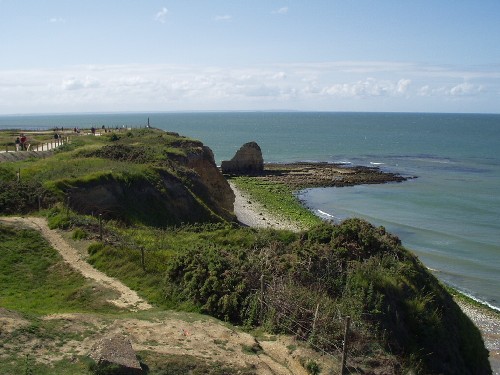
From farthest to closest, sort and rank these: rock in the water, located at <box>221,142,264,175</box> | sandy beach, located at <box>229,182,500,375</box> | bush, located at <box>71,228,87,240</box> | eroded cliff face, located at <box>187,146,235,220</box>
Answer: rock in the water, located at <box>221,142,264,175</box>, eroded cliff face, located at <box>187,146,235,220</box>, sandy beach, located at <box>229,182,500,375</box>, bush, located at <box>71,228,87,240</box>

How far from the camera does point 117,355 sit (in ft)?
39.4

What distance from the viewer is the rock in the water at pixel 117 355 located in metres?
11.7

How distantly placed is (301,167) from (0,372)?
8882 cm

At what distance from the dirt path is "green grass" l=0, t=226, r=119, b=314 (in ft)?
1.03

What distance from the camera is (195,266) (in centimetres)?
1881

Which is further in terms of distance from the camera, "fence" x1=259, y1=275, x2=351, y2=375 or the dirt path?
the dirt path

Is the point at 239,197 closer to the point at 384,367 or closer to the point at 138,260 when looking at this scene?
the point at 138,260

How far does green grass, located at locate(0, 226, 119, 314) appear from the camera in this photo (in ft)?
57.3

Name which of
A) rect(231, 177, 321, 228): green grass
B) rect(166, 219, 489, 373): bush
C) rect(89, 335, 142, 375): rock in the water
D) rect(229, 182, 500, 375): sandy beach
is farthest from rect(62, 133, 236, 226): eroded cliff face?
rect(89, 335, 142, 375): rock in the water

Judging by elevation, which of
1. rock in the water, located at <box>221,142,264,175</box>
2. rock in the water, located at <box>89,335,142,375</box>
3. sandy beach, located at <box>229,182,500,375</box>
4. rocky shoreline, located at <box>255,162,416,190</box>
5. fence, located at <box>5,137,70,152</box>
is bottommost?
sandy beach, located at <box>229,182,500,375</box>

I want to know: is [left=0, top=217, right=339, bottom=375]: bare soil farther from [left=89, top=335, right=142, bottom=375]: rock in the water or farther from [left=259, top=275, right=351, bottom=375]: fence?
[left=89, top=335, right=142, bottom=375]: rock in the water

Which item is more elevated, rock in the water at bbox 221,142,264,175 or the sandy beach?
rock in the water at bbox 221,142,264,175

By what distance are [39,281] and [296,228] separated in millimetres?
34315

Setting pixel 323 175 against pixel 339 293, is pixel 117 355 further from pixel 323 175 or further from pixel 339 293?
pixel 323 175
